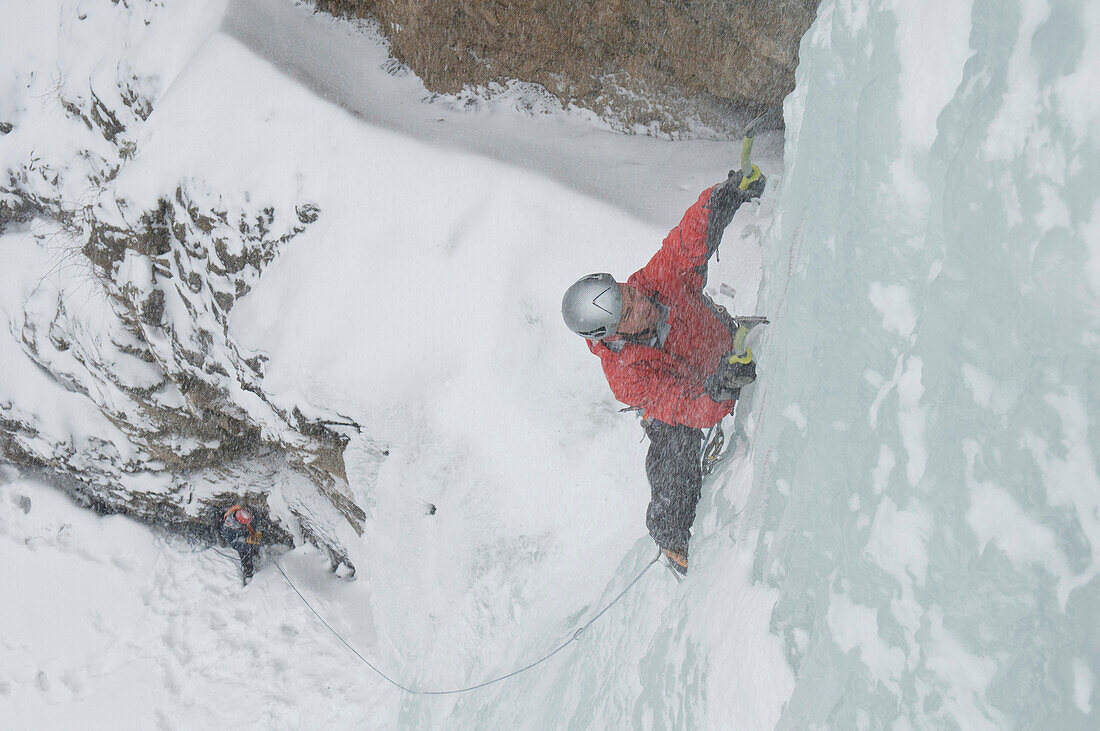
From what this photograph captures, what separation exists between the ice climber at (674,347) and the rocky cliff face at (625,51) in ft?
5.05

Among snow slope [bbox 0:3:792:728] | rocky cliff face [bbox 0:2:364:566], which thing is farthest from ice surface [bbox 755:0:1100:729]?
rocky cliff face [bbox 0:2:364:566]

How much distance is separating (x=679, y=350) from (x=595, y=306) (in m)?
0.53

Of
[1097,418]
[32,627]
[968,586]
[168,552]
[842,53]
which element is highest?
[842,53]

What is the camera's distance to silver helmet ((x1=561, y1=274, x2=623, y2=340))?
268cm

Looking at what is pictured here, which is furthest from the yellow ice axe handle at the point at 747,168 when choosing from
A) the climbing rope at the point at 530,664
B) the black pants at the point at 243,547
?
the black pants at the point at 243,547

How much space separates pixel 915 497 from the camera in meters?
1.49

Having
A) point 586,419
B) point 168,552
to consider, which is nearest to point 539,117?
point 586,419

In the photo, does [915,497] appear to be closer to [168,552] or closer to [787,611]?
[787,611]

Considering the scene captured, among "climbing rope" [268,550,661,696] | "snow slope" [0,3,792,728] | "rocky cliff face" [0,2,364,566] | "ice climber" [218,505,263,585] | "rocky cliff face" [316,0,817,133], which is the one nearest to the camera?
"climbing rope" [268,550,661,696]

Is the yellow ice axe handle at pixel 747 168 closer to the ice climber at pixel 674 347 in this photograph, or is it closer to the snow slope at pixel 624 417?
the ice climber at pixel 674 347

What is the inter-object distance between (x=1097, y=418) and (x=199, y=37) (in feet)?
24.0

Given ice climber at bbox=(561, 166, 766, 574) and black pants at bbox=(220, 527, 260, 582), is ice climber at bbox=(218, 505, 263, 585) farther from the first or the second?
ice climber at bbox=(561, 166, 766, 574)

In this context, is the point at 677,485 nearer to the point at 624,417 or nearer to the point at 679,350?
the point at 679,350

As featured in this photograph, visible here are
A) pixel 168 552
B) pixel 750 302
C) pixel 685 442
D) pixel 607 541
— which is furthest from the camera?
pixel 168 552
